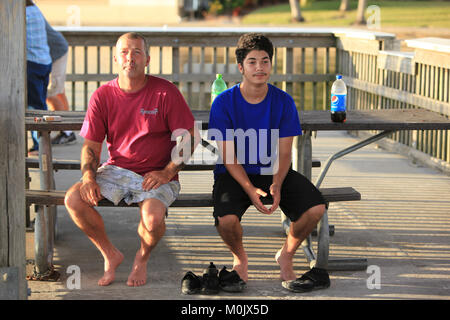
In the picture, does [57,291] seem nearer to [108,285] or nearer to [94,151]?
[108,285]

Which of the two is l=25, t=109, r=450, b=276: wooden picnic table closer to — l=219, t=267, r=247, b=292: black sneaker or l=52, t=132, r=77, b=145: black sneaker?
l=219, t=267, r=247, b=292: black sneaker

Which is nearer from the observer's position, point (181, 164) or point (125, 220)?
point (181, 164)

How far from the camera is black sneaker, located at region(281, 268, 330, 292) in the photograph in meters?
5.21

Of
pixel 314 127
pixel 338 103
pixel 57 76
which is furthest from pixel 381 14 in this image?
pixel 314 127

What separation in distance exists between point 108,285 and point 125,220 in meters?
1.72

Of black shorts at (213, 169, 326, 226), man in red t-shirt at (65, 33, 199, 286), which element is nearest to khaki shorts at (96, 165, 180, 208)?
man in red t-shirt at (65, 33, 199, 286)

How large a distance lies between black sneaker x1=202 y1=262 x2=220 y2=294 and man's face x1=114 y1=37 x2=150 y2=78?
4.14 ft

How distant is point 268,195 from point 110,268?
106cm

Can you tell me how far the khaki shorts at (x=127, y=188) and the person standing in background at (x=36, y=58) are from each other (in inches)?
139

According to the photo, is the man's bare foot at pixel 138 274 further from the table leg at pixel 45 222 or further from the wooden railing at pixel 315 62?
the wooden railing at pixel 315 62

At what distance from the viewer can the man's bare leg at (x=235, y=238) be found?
17.4 ft

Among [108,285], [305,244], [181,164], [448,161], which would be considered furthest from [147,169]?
[448,161]

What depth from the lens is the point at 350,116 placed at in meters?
6.22
